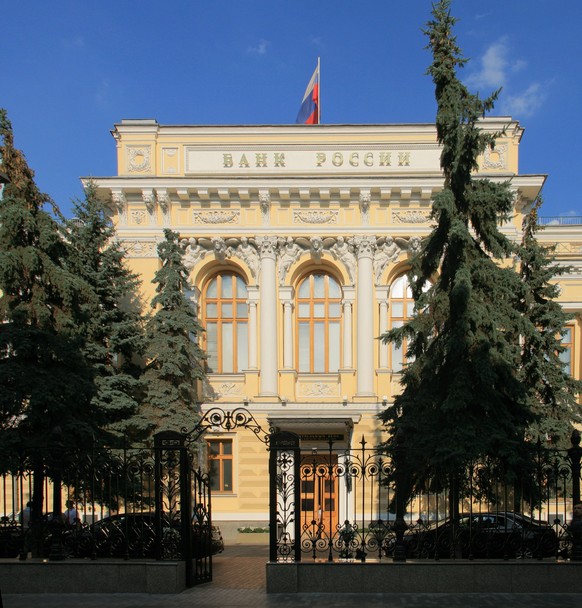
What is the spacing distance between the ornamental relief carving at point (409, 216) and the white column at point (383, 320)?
8.06 feet

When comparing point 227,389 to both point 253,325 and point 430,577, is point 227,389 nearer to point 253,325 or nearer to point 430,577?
point 253,325

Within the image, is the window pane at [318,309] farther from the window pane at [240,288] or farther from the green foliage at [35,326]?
the green foliage at [35,326]

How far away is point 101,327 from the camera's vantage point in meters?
23.1

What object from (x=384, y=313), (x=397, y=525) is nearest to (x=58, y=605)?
(x=397, y=525)

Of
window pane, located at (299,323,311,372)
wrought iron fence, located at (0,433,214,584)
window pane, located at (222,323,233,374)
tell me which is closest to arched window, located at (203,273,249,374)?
window pane, located at (222,323,233,374)

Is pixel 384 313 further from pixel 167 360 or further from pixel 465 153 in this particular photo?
pixel 465 153

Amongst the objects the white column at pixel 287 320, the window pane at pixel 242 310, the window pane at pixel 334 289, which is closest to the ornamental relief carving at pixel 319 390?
the white column at pixel 287 320

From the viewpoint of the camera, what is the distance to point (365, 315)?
26.0 metres

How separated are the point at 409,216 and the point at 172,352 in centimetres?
959

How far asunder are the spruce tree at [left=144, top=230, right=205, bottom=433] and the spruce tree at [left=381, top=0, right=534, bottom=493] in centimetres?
956

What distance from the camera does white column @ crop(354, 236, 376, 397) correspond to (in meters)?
25.7

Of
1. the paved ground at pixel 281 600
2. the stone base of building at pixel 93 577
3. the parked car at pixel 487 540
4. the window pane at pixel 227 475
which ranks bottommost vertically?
the window pane at pixel 227 475

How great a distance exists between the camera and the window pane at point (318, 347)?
26766 millimetres

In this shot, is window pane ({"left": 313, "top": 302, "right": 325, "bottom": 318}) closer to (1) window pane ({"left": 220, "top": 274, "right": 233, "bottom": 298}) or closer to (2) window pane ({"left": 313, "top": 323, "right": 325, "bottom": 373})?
(2) window pane ({"left": 313, "top": 323, "right": 325, "bottom": 373})
